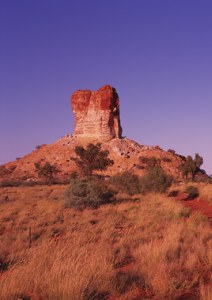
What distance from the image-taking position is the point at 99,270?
5824 mm

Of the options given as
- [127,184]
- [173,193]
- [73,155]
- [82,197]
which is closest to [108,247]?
[82,197]

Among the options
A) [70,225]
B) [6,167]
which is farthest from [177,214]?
[6,167]

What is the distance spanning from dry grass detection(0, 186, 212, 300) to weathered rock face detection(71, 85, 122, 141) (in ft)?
197

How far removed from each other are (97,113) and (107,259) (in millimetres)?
68493

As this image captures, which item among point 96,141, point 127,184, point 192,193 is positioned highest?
point 96,141

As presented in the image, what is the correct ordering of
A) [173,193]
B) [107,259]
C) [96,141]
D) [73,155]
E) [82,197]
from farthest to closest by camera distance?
[96,141] < [73,155] < [173,193] < [82,197] < [107,259]

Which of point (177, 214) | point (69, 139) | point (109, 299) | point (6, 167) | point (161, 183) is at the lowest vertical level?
point (109, 299)

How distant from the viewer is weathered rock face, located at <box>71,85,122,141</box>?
73.6 meters

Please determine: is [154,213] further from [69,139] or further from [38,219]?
[69,139]

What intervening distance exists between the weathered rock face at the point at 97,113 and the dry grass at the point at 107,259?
60.0m

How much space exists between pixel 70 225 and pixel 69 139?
63362 mm

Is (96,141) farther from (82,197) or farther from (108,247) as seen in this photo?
Answer: (108,247)

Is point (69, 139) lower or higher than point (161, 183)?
higher

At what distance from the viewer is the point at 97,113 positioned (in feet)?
245
